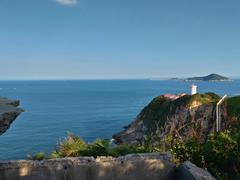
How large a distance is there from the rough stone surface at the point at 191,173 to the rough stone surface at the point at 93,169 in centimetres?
26

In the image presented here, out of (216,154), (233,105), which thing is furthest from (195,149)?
(233,105)

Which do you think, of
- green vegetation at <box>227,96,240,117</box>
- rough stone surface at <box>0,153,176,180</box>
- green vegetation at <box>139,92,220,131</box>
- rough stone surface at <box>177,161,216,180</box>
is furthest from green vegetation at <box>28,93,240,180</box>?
green vegetation at <box>139,92,220,131</box>

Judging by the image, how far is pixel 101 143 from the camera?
10.5m

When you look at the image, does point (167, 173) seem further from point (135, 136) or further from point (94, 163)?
point (135, 136)

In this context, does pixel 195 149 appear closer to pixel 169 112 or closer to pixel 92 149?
pixel 92 149

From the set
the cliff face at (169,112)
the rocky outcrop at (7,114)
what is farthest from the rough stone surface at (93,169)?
the cliff face at (169,112)

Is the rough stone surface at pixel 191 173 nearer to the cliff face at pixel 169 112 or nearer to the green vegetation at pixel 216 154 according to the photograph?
the green vegetation at pixel 216 154

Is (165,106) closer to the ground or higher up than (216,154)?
closer to the ground

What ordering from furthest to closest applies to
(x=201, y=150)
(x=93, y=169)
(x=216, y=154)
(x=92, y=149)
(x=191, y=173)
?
(x=92, y=149) < (x=201, y=150) < (x=216, y=154) < (x=93, y=169) < (x=191, y=173)

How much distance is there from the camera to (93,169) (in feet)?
24.0

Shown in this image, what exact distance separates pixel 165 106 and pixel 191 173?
4105cm

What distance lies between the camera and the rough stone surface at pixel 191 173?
6.64m

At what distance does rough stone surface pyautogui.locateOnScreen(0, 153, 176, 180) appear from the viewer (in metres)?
7.20

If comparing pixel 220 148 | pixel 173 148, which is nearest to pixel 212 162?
pixel 220 148
